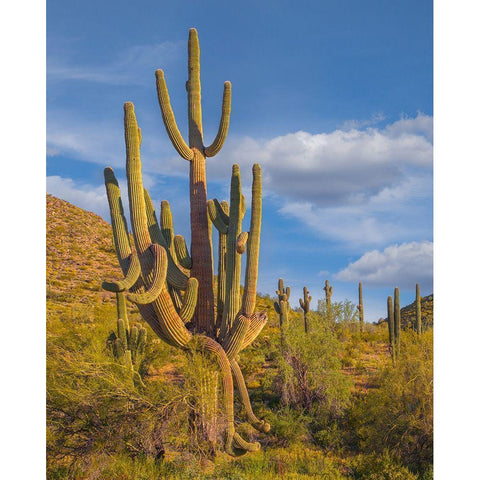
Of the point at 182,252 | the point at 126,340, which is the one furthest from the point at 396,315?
the point at 182,252

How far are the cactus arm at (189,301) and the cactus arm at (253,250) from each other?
1095 millimetres

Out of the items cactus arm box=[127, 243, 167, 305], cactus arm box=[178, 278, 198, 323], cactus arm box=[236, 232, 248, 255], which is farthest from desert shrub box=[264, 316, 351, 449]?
cactus arm box=[127, 243, 167, 305]

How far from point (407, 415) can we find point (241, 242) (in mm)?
5888

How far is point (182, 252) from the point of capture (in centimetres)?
1153

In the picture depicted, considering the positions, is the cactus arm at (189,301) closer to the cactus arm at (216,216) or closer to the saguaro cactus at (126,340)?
the cactus arm at (216,216)

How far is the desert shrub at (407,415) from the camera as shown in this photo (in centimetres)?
1144

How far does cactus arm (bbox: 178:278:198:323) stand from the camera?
10530 mm

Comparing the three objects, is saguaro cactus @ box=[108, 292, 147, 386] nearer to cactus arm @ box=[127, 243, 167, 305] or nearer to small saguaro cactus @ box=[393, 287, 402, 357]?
cactus arm @ box=[127, 243, 167, 305]

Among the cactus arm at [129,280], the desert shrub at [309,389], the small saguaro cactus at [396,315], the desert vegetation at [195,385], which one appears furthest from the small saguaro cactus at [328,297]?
the cactus arm at [129,280]
